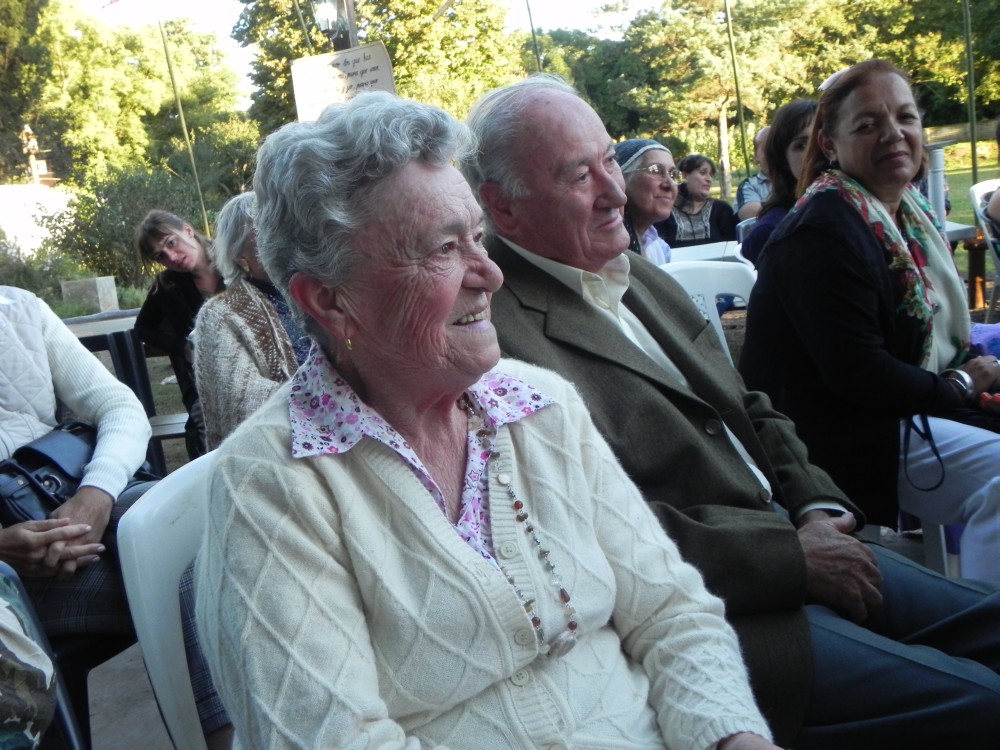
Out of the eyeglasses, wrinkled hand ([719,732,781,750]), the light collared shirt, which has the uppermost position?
the eyeglasses

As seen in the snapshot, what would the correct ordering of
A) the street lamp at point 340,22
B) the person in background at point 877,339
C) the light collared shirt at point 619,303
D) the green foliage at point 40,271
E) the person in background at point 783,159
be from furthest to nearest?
the green foliage at point 40,271 < the street lamp at point 340,22 < the person in background at point 783,159 < the person in background at point 877,339 < the light collared shirt at point 619,303

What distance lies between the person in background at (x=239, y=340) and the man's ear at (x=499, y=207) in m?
0.98

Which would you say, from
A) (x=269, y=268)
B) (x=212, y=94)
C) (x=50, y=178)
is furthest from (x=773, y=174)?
(x=212, y=94)

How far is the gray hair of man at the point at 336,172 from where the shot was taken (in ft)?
4.76

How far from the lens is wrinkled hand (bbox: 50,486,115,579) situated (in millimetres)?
2283

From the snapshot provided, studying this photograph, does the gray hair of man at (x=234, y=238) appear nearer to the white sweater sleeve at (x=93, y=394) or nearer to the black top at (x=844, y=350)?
the white sweater sleeve at (x=93, y=394)

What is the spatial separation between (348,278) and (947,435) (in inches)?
74.5

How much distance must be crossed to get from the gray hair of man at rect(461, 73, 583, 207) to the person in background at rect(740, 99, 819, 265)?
7.39 ft

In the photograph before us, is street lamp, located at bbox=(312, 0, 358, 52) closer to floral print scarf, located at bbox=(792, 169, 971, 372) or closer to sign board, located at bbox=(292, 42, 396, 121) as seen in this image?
sign board, located at bbox=(292, 42, 396, 121)

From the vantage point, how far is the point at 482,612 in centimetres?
135

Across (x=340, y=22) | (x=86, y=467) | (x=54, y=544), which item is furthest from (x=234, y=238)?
(x=340, y=22)

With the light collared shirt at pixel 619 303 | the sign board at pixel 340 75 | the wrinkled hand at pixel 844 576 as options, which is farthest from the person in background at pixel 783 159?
the sign board at pixel 340 75

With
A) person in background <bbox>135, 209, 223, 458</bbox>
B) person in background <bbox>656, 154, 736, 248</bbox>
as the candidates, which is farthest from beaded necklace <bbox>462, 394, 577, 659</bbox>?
person in background <bbox>656, 154, 736, 248</bbox>

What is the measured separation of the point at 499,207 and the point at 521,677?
1.22 meters
